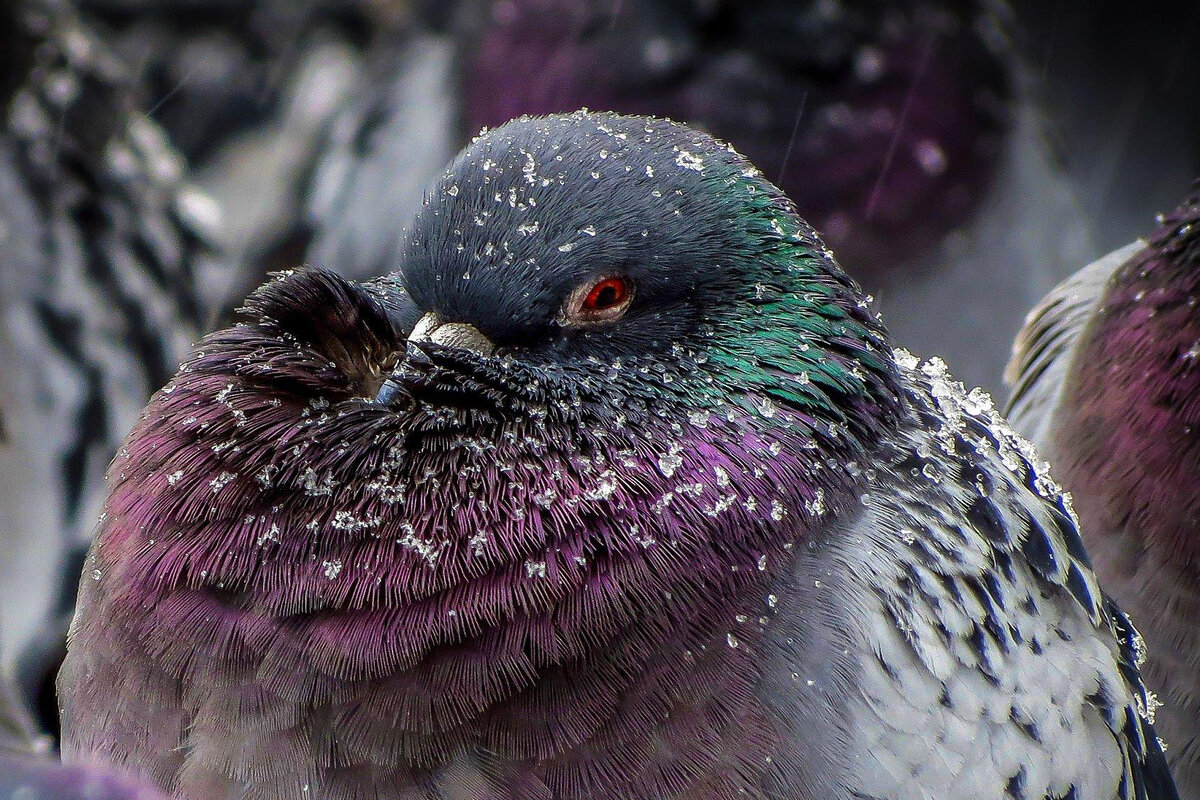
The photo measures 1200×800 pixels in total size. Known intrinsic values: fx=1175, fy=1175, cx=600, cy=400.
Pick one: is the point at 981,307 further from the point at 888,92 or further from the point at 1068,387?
the point at 1068,387

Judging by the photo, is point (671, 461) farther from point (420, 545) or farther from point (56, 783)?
point (56, 783)

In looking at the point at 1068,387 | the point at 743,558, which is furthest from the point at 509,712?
the point at 1068,387

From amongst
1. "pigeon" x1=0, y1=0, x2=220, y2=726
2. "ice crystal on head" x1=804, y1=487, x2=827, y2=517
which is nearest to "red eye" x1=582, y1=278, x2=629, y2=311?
"ice crystal on head" x1=804, y1=487, x2=827, y2=517

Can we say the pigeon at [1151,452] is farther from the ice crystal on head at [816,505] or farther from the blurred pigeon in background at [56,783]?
the blurred pigeon in background at [56,783]

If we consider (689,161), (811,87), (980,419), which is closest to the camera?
(689,161)

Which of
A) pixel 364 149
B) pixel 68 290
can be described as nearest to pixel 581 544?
pixel 68 290

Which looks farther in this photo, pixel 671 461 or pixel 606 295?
pixel 606 295

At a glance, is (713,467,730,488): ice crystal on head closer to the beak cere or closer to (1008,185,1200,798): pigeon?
the beak cere
